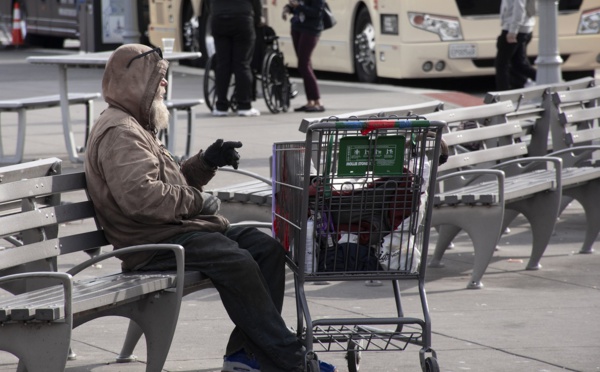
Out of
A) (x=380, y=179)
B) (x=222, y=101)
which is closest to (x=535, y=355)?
(x=380, y=179)

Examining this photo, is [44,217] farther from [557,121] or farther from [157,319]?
[557,121]

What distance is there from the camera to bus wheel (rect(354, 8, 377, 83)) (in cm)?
1838

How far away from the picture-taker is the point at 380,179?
4840 millimetres

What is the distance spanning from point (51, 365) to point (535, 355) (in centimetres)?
231

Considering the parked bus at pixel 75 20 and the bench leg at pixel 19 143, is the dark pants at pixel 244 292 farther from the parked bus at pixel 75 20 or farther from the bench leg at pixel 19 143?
the parked bus at pixel 75 20

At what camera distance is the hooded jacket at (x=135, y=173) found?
479 centimetres

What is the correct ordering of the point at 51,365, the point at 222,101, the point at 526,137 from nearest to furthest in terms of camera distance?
the point at 51,365, the point at 526,137, the point at 222,101

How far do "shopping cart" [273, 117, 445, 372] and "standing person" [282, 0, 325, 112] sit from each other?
32.1 ft

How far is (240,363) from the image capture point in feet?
16.6

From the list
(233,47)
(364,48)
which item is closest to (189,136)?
(233,47)

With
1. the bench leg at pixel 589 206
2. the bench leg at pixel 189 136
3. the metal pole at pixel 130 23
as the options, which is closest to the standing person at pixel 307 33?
the metal pole at pixel 130 23

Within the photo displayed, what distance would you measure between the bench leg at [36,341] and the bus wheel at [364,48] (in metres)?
14.2

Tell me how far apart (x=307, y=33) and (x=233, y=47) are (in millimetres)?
1130

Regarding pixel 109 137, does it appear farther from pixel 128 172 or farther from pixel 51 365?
pixel 51 365
